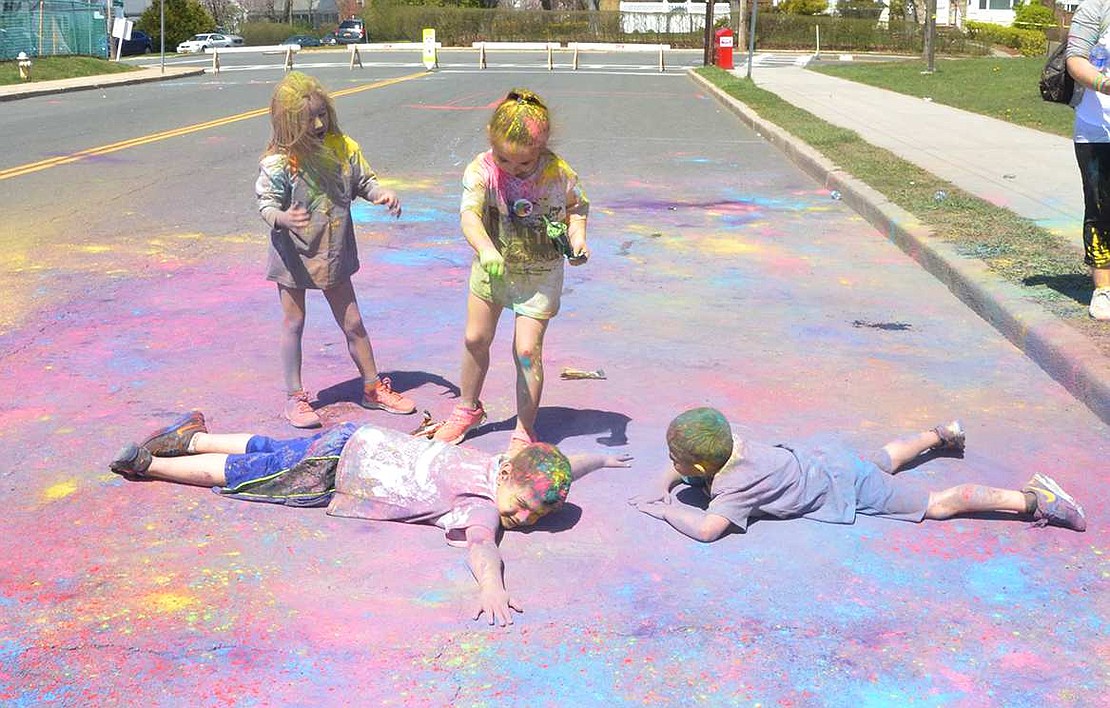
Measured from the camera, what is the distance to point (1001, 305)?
22.2 feet

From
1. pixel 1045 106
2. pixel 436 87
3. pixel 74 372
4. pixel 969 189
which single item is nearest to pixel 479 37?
pixel 436 87

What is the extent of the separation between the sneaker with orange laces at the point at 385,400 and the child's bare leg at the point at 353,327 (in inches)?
1.5

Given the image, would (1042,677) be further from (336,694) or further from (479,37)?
(479,37)

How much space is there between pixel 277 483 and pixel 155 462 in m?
0.52

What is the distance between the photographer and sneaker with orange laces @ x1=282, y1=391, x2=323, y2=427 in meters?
5.08

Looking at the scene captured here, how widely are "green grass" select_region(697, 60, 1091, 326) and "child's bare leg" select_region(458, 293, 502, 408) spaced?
3370 mm

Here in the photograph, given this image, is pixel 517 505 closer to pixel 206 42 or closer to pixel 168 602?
pixel 168 602

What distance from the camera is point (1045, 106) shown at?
20.9 m

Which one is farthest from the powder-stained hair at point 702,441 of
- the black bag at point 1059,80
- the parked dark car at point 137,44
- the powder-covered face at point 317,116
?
the parked dark car at point 137,44

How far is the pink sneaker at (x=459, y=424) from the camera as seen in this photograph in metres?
4.89

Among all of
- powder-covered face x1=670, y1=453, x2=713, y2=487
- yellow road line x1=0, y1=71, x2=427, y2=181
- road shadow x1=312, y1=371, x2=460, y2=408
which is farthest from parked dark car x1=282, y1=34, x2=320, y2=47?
powder-covered face x1=670, y1=453, x2=713, y2=487

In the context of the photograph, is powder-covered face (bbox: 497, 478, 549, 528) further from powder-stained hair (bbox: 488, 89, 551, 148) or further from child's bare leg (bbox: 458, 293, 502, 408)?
powder-stained hair (bbox: 488, 89, 551, 148)

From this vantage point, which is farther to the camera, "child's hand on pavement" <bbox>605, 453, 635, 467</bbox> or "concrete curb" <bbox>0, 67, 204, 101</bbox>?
"concrete curb" <bbox>0, 67, 204, 101</bbox>

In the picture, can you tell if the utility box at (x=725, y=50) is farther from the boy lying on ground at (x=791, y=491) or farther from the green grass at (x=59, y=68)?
the boy lying on ground at (x=791, y=491)
